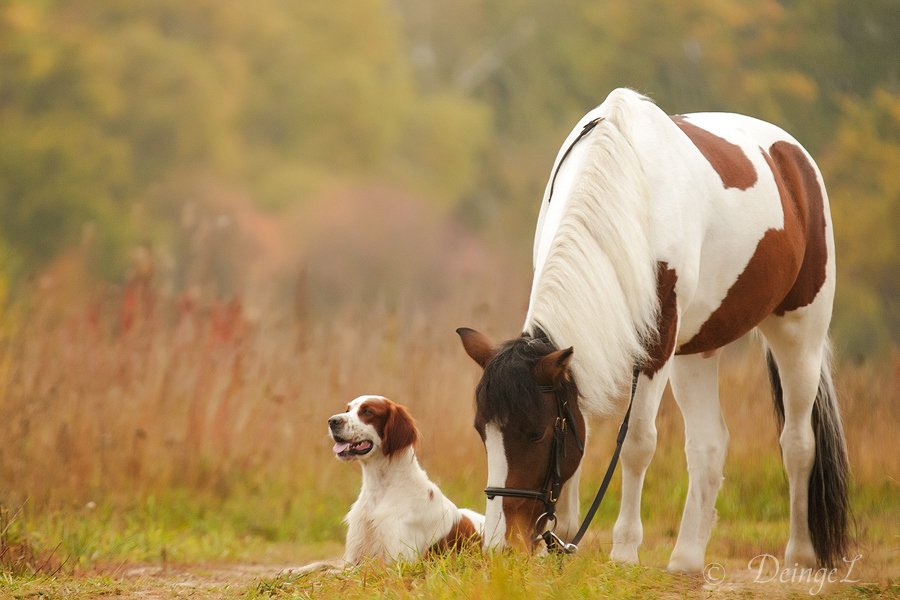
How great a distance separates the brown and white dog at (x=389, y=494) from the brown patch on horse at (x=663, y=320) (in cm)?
102

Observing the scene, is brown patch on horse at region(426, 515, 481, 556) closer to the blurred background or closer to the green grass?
the green grass

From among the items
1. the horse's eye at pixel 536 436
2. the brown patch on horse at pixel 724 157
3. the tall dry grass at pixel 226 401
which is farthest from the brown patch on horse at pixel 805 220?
the horse's eye at pixel 536 436

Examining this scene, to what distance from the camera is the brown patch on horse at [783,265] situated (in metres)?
3.74

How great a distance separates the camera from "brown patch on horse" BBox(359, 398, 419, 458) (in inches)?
145

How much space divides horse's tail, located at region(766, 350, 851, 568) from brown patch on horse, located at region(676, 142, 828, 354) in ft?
1.89

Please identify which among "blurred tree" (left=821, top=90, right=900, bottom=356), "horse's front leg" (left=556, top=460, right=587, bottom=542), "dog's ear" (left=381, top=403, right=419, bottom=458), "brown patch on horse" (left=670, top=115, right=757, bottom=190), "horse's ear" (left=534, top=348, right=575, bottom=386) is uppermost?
"blurred tree" (left=821, top=90, right=900, bottom=356)

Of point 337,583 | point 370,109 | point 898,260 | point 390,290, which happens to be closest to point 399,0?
point 370,109

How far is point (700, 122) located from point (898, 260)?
1027 cm

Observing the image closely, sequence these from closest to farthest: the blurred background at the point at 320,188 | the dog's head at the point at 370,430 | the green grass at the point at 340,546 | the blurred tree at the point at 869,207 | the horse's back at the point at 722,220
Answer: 1. the green grass at the point at 340,546
2. the horse's back at the point at 722,220
3. the dog's head at the point at 370,430
4. the blurred background at the point at 320,188
5. the blurred tree at the point at 869,207

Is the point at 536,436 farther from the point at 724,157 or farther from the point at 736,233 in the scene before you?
the point at 724,157

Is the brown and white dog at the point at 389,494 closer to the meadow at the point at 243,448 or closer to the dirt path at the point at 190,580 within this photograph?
the dirt path at the point at 190,580

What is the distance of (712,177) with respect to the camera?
3.64 m
